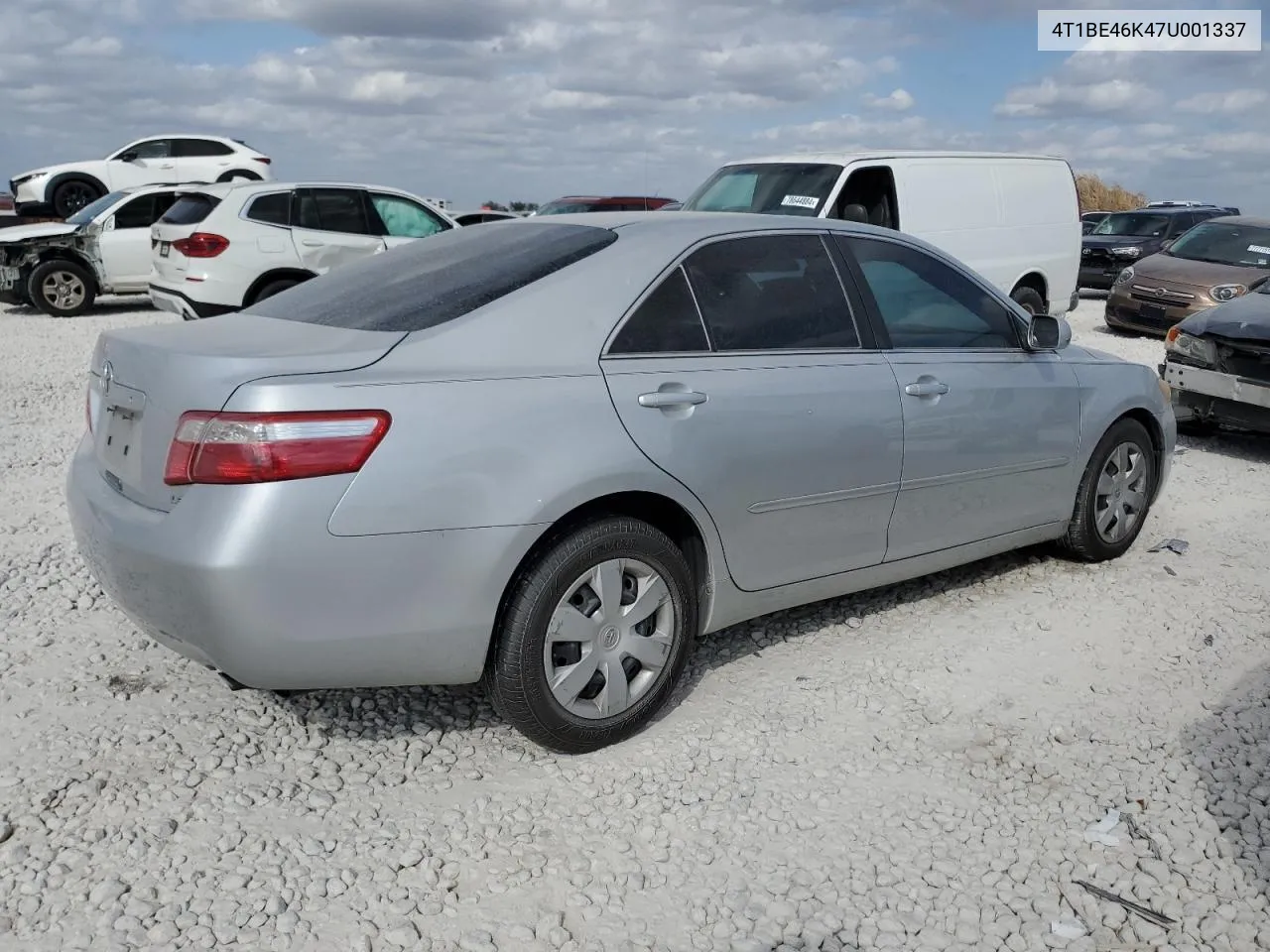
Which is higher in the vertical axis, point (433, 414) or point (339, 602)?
point (433, 414)

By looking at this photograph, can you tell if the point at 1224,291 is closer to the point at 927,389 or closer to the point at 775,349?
the point at 927,389

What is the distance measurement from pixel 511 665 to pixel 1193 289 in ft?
42.0

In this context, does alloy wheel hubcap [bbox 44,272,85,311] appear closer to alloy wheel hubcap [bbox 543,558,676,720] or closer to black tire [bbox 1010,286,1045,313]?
black tire [bbox 1010,286,1045,313]

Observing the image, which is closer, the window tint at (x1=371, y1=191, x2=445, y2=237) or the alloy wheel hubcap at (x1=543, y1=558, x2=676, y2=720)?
the alloy wheel hubcap at (x1=543, y1=558, x2=676, y2=720)

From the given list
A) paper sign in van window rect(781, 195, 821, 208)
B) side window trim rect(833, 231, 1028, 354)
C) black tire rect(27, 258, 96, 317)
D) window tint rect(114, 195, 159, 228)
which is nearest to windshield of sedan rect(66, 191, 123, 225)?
window tint rect(114, 195, 159, 228)

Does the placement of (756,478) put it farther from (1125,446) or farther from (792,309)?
(1125,446)

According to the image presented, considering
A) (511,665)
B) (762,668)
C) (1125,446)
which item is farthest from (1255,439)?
(511,665)

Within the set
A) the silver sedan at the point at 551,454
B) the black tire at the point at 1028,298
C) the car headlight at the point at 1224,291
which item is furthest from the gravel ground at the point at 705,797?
the car headlight at the point at 1224,291

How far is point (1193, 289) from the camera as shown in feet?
45.1

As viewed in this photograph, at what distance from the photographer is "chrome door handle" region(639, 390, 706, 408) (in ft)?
11.6

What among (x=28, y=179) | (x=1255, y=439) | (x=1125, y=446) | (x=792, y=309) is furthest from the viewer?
(x=28, y=179)

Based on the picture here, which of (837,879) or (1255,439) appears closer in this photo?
(837,879)

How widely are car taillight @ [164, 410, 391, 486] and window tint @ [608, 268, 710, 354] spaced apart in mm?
879

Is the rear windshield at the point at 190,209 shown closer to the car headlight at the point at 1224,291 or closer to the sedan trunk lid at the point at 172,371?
the sedan trunk lid at the point at 172,371
